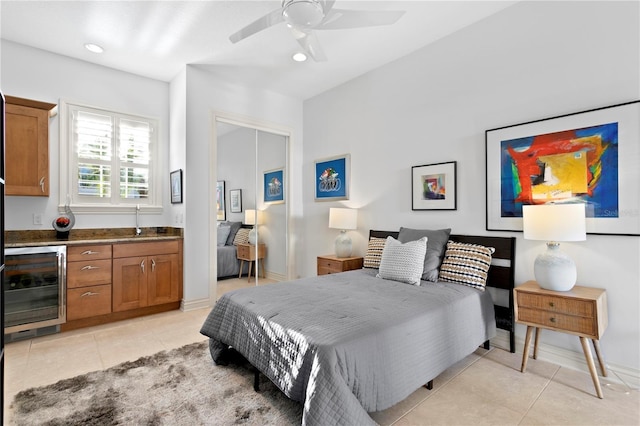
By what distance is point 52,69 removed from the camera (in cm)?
345

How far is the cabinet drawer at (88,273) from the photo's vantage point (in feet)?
10.2

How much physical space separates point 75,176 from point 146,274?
1371mm

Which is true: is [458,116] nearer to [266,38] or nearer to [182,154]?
[266,38]

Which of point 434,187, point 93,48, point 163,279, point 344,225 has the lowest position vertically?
point 163,279

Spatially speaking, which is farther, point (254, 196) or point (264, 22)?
point (254, 196)

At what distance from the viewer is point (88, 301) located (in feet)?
10.5

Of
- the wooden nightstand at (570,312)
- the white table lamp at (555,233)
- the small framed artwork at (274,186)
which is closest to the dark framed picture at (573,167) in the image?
the white table lamp at (555,233)

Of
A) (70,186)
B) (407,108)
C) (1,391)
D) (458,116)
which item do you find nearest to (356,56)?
(407,108)

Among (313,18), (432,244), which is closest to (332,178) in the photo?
(432,244)

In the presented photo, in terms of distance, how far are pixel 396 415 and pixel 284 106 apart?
4.15 metres

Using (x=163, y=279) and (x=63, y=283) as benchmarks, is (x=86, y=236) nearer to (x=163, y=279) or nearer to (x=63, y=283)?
(x=63, y=283)

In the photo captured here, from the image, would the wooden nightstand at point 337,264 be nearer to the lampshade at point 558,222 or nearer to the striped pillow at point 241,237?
the striped pillow at point 241,237

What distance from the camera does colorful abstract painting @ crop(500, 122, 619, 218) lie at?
7.35ft

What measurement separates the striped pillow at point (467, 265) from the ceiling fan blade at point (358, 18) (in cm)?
191
